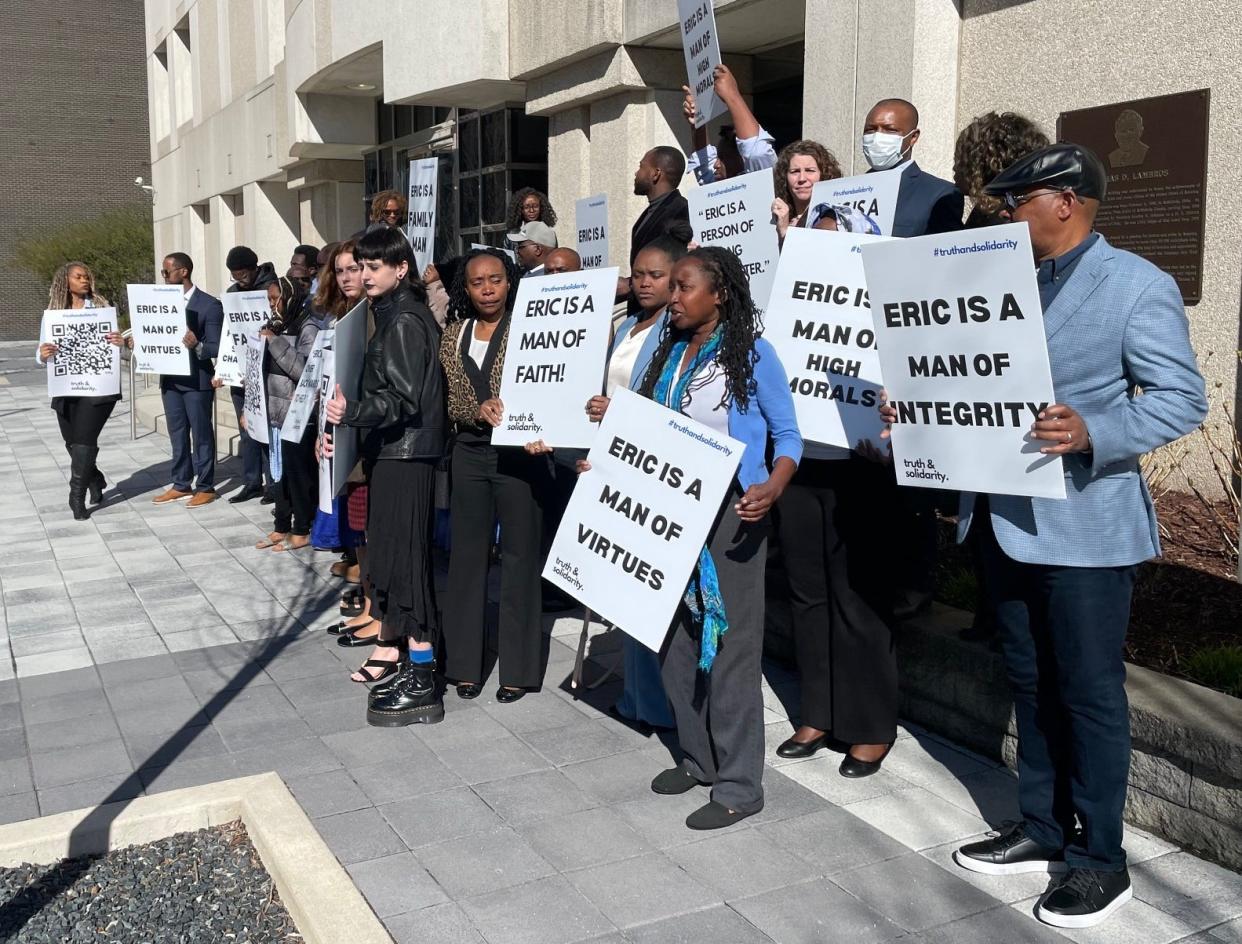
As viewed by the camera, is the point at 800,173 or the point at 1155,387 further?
the point at 800,173

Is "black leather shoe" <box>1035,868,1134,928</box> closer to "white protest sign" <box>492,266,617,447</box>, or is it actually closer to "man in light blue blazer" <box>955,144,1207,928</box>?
"man in light blue blazer" <box>955,144,1207,928</box>

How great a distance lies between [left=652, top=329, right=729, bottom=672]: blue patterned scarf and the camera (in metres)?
4.25

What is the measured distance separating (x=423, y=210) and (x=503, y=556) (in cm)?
338

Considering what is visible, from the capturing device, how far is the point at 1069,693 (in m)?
3.70

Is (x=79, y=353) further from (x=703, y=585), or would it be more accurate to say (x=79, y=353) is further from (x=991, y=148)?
(x=991, y=148)

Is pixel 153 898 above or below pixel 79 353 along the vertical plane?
below

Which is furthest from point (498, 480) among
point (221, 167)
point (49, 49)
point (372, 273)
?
point (49, 49)

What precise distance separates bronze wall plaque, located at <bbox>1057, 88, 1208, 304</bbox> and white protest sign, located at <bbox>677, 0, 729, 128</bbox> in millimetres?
2020

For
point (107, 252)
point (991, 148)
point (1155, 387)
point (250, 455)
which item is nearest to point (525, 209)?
point (250, 455)

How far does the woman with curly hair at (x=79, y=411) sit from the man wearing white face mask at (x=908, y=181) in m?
7.95

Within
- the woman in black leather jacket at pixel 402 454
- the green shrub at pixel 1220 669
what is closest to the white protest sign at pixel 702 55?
the woman in black leather jacket at pixel 402 454

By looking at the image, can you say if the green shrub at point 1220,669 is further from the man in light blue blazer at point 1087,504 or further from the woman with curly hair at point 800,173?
the woman with curly hair at point 800,173

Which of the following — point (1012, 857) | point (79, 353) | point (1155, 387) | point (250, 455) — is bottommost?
point (1012, 857)

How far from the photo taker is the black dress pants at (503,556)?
5746mm
